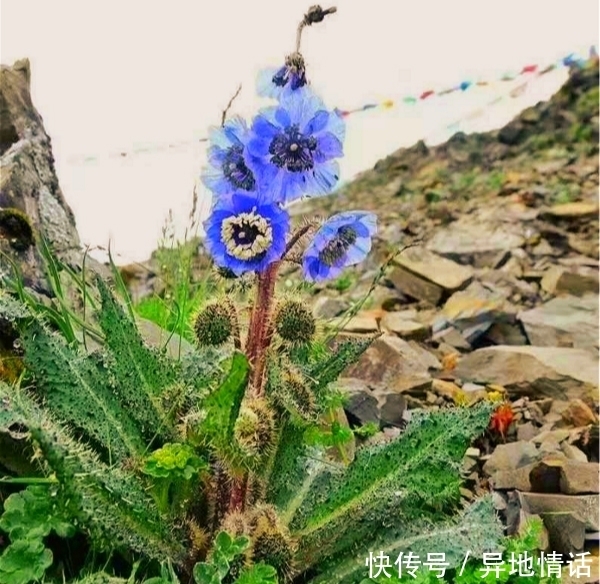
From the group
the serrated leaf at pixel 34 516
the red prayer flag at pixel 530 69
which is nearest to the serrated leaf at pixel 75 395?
the serrated leaf at pixel 34 516

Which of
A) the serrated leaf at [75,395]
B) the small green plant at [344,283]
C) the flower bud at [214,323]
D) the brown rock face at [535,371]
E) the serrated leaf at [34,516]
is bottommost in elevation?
the serrated leaf at [34,516]

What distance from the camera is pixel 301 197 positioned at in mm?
1212

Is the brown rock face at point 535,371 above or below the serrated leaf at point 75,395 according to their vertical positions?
above

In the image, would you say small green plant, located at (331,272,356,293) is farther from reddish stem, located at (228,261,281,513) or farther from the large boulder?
reddish stem, located at (228,261,281,513)

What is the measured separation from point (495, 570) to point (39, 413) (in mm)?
638

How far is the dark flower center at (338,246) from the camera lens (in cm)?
125

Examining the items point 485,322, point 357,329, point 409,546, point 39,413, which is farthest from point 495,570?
point 485,322

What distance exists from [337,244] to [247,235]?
0.12 m

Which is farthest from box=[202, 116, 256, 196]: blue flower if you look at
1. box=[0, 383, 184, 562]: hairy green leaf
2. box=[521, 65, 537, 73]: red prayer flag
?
box=[521, 65, 537, 73]: red prayer flag

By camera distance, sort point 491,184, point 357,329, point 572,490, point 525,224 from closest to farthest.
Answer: point 572,490 → point 357,329 → point 525,224 → point 491,184

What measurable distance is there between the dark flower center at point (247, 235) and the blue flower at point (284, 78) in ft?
0.56

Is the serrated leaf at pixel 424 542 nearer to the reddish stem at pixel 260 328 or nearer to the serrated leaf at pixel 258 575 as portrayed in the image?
the serrated leaf at pixel 258 575

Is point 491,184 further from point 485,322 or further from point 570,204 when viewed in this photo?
point 485,322

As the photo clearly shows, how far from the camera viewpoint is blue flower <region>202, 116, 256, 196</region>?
1.25 meters
